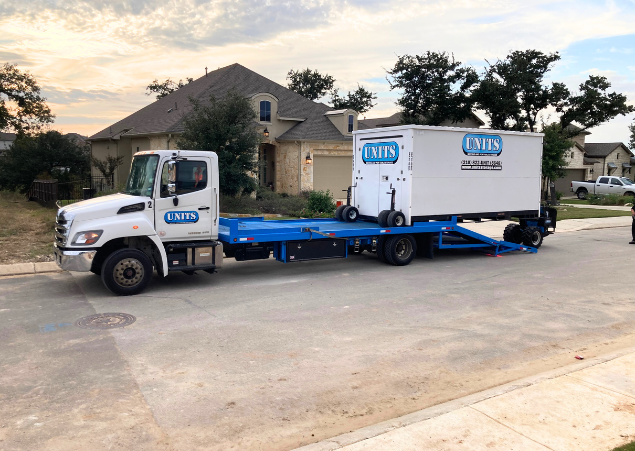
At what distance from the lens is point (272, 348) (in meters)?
7.07

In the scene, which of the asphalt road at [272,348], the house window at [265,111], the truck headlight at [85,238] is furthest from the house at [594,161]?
the truck headlight at [85,238]

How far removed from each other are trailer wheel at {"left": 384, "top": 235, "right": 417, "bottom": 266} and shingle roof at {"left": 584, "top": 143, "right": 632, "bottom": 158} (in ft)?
171

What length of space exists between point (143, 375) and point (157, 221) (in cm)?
430

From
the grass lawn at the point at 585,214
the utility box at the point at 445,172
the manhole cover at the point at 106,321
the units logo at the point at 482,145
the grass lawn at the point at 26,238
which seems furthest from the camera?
A: the grass lawn at the point at 585,214

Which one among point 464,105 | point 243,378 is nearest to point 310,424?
point 243,378

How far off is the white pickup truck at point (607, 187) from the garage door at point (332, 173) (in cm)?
2184

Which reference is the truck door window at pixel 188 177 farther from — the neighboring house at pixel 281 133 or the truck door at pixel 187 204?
the neighboring house at pixel 281 133

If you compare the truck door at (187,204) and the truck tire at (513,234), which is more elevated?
the truck door at (187,204)

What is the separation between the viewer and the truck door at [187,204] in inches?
391

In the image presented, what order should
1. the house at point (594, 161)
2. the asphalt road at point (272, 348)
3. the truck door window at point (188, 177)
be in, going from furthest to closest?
the house at point (594, 161) → the truck door window at point (188, 177) → the asphalt road at point (272, 348)

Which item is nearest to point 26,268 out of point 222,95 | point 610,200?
point 222,95

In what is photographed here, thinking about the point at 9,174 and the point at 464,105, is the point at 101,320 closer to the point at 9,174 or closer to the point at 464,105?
the point at 9,174

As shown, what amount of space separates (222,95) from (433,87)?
19.6m

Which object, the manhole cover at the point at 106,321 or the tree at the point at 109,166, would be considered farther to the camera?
the tree at the point at 109,166
